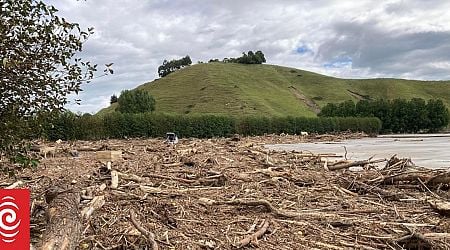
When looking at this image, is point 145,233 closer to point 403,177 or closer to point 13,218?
point 13,218

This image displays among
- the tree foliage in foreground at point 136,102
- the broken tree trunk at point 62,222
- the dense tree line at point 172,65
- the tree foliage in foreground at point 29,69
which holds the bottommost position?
the broken tree trunk at point 62,222

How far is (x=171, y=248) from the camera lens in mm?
4500

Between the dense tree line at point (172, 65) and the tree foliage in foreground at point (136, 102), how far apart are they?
141 feet

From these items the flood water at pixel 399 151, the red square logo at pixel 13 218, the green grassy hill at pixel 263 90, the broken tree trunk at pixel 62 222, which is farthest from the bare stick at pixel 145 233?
the green grassy hill at pixel 263 90

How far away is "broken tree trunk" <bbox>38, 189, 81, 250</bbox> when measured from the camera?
3869mm

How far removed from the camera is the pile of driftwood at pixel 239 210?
4.70m

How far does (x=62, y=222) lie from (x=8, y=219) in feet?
4.31

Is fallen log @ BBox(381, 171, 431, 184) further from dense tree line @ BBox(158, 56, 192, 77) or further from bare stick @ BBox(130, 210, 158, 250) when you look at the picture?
dense tree line @ BBox(158, 56, 192, 77)

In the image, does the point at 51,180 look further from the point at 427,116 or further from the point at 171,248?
the point at 427,116

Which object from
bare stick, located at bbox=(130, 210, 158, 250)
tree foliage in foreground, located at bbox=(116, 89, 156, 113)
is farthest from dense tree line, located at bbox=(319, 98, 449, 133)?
bare stick, located at bbox=(130, 210, 158, 250)

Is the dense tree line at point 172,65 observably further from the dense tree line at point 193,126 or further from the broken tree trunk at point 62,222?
the broken tree trunk at point 62,222

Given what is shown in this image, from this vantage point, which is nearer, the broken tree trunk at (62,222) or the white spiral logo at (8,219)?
the white spiral logo at (8,219)

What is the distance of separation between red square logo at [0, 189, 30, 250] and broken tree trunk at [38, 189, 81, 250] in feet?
2.16

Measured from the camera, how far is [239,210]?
20.5ft
